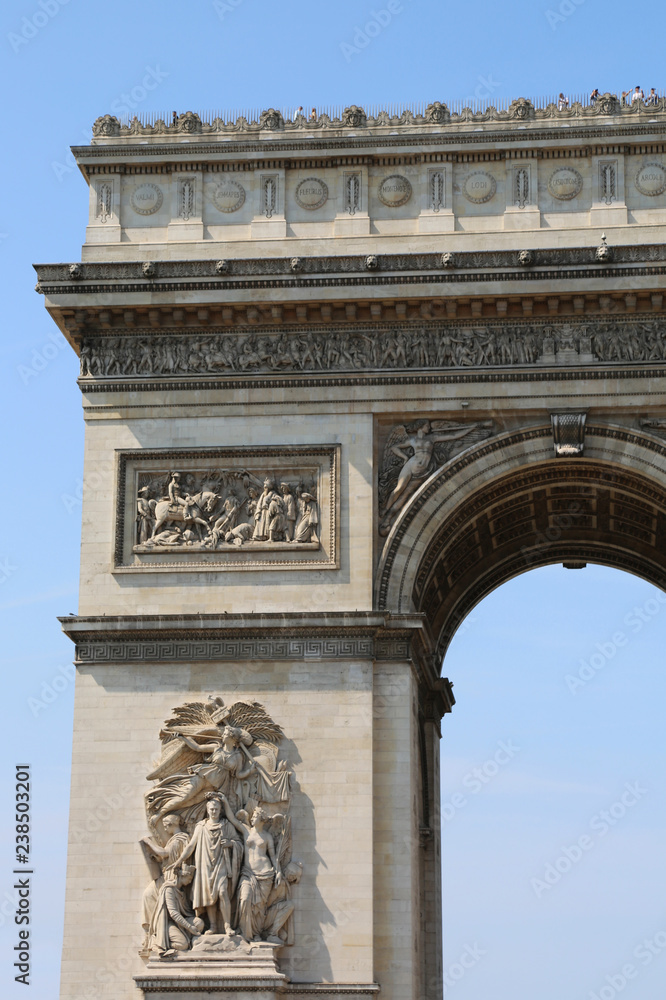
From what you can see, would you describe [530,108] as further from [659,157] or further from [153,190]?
[153,190]

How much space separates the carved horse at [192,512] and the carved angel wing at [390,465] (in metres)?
2.78

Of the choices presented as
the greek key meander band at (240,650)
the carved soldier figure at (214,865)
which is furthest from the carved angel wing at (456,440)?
the carved soldier figure at (214,865)

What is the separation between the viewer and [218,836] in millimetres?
27141

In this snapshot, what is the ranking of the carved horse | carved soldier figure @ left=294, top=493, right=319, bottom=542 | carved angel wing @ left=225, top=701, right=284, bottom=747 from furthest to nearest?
the carved horse
carved soldier figure @ left=294, top=493, right=319, bottom=542
carved angel wing @ left=225, top=701, right=284, bottom=747

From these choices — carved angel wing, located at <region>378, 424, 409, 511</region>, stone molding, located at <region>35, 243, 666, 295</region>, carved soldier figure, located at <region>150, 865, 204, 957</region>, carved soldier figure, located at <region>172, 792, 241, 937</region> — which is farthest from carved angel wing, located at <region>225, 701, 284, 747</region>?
stone molding, located at <region>35, 243, 666, 295</region>

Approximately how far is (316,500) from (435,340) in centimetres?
342

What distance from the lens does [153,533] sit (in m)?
29.5

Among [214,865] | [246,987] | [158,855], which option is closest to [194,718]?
[158,855]

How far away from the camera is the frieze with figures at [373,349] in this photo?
29.6 metres

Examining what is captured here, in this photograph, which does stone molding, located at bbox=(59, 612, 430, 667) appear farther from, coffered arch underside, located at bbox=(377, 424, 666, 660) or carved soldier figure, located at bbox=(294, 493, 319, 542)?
carved soldier figure, located at bbox=(294, 493, 319, 542)

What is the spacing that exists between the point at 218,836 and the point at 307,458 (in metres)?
6.48

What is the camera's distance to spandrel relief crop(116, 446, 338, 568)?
2909cm

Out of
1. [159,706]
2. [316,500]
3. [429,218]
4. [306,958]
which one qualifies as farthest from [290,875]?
[429,218]

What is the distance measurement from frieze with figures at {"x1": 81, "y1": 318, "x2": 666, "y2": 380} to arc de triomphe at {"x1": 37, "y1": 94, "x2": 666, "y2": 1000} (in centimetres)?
5
